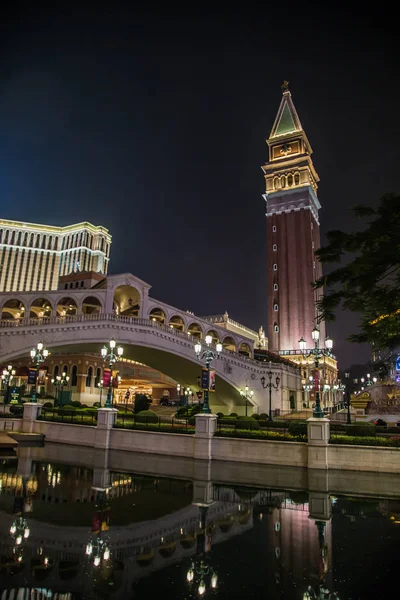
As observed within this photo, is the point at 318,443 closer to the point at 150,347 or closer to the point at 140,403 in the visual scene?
the point at 140,403

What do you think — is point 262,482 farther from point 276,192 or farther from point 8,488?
point 276,192

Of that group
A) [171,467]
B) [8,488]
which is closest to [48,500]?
[8,488]

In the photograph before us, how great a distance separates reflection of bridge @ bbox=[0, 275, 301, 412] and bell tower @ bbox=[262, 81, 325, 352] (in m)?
18.4

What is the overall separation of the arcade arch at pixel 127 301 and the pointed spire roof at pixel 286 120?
61311mm

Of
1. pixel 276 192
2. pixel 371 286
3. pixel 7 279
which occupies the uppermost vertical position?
pixel 276 192

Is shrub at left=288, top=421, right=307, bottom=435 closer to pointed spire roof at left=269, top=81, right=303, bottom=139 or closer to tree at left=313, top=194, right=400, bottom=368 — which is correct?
tree at left=313, top=194, right=400, bottom=368

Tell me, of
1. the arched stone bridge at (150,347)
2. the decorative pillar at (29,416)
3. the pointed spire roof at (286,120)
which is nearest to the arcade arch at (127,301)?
the arched stone bridge at (150,347)

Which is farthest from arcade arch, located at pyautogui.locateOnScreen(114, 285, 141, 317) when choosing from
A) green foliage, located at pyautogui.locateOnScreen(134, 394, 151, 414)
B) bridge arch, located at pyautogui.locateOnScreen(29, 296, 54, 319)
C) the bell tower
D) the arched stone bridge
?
the bell tower

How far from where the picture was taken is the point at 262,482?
13.5 m

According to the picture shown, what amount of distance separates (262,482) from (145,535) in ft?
22.1

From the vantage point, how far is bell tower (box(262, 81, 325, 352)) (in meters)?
77.9

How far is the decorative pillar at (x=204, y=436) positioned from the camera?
17281 mm

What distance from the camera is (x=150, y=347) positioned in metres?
40.4

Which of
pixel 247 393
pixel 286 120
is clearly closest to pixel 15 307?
pixel 247 393
